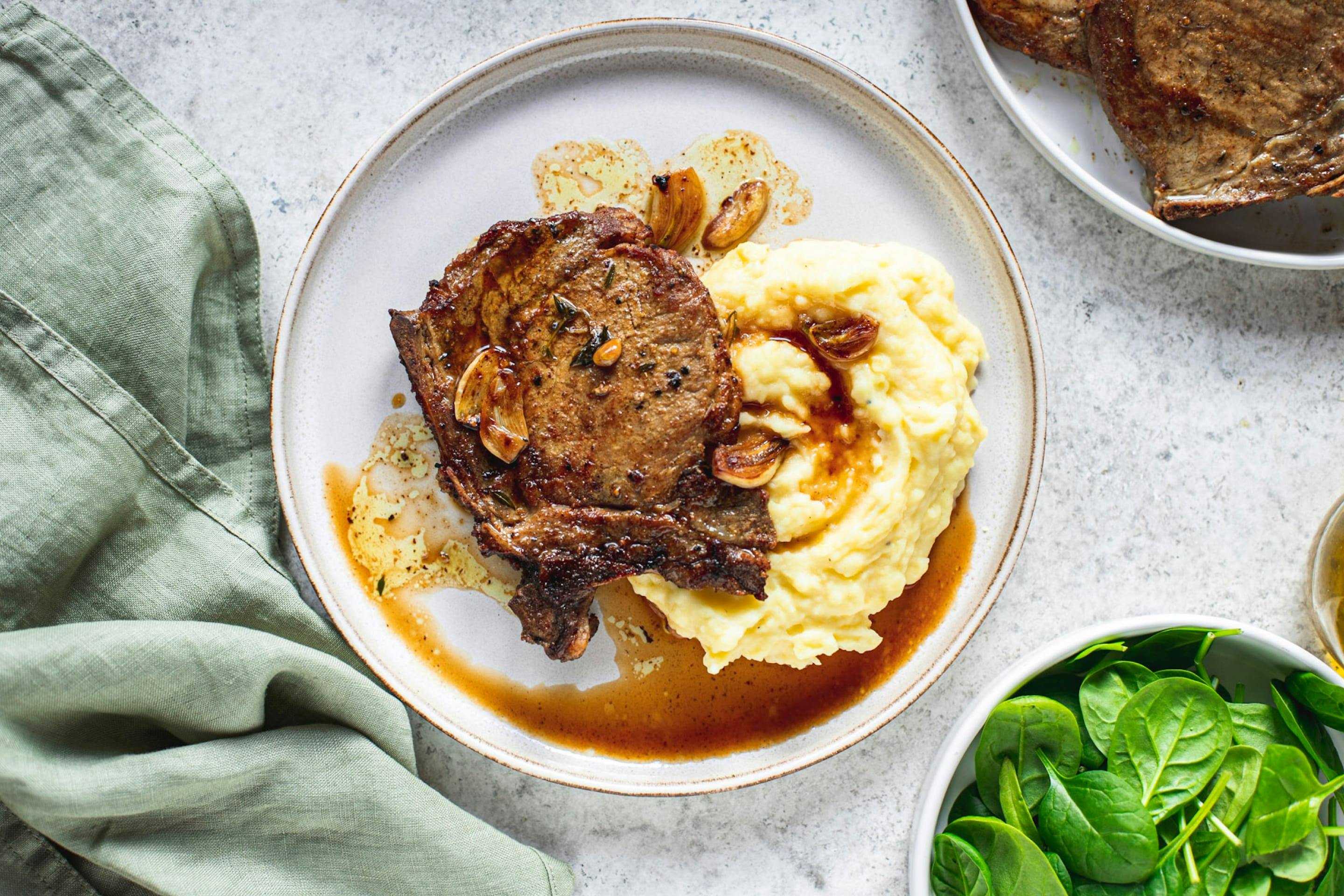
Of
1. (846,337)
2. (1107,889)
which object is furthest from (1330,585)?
(846,337)

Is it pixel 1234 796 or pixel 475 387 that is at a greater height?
pixel 475 387

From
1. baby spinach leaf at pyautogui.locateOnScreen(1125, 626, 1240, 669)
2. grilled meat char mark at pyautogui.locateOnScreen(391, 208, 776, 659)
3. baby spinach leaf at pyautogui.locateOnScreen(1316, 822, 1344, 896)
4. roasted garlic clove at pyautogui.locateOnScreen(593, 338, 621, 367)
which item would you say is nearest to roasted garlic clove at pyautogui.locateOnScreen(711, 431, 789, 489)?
grilled meat char mark at pyautogui.locateOnScreen(391, 208, 776, 659)

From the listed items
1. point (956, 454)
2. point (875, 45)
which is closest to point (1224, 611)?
point (956, 454)

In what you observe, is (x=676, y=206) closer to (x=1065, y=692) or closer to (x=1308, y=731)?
(x=1065, y=692)

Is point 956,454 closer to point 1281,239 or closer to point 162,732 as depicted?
point 1281,239

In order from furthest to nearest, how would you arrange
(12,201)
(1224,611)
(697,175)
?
(1224,611) < (697,175) < (12,201)

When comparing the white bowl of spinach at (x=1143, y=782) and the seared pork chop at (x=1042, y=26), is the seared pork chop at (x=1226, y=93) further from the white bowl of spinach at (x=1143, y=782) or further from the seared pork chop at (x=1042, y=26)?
the white bowl of spinach at (x=1143, y=782)
